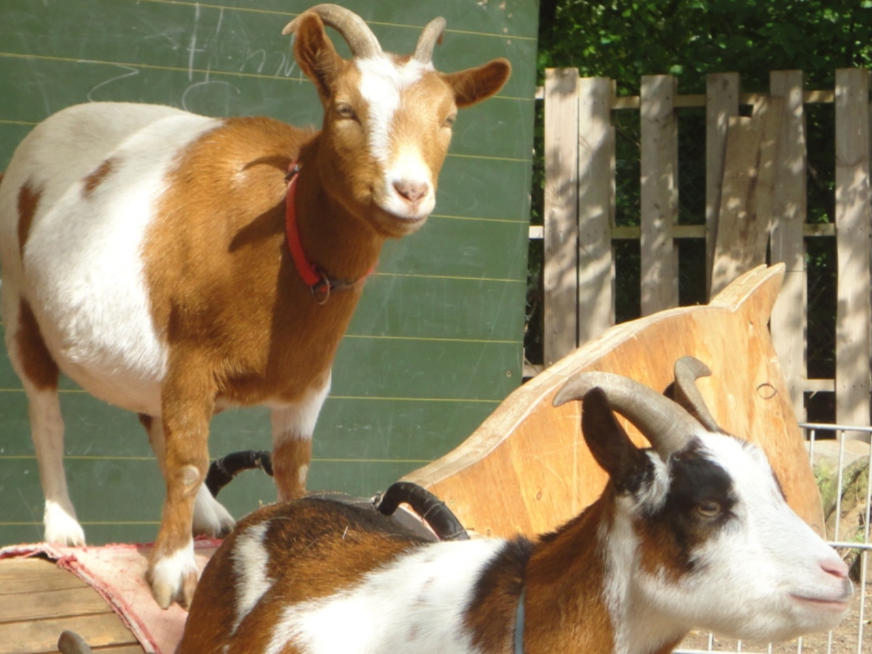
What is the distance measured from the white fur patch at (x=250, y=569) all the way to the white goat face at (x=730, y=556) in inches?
34.6

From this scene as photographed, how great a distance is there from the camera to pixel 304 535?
8.79ft

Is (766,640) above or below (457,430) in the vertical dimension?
above

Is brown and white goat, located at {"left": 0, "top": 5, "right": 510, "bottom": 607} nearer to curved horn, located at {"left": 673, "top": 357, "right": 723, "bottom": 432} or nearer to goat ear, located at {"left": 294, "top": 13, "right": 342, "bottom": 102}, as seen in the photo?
goat ear, located at {"left": 294, "top": 13, "right": 342, "bottom": 102}

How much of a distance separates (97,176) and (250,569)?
1.57m

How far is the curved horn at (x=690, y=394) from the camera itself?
246cm

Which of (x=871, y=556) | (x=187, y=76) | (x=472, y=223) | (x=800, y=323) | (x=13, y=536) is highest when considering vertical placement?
(x=187, y=76)

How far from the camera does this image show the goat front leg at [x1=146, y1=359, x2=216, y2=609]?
10.8 feet

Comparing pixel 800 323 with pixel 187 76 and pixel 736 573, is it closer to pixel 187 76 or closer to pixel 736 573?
pixel 187 76

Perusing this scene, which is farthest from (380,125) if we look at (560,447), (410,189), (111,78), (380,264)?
(111,78)

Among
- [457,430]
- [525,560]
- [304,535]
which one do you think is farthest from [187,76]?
[525,560]

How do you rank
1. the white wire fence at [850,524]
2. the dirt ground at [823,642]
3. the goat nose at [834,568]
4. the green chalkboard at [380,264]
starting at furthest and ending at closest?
the white wire fence at [850,524] < the dirt ground at [823,642] < the green chalkboard at [380,264] < the goat nose at [834,568]

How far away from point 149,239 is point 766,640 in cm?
211

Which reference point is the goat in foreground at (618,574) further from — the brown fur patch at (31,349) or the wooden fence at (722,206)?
the wooden fence at (722,206)

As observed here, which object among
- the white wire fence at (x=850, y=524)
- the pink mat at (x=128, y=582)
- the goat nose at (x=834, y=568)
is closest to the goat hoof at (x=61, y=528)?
the pink mat at (x=128, y=582)
